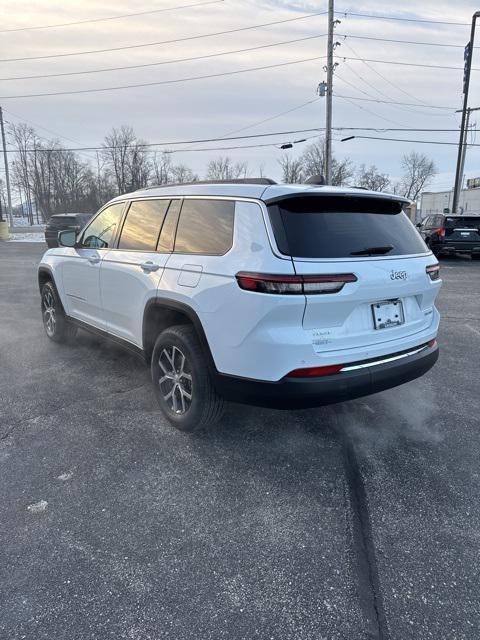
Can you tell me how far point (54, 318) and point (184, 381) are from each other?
10.2 ft

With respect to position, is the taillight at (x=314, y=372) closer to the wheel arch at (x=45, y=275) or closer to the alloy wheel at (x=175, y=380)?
the alloy wheel at (x=175, y=380)

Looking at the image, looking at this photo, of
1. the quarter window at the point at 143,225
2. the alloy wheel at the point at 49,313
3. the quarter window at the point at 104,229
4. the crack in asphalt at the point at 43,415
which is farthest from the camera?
the alloy wheel at the point at 49,313

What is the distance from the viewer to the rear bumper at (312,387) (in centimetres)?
263

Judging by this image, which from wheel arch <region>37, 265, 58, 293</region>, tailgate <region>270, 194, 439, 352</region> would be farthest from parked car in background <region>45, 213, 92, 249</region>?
tailgate <region>270, 194, 439, 352</region>

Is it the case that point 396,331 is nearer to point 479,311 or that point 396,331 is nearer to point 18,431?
point 18,431

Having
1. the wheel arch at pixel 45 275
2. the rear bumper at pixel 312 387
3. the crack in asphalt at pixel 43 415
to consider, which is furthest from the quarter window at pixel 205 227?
the wheel arch at pixel 45 275

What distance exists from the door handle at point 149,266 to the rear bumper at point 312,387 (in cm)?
111

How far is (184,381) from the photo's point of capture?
3.32 metres

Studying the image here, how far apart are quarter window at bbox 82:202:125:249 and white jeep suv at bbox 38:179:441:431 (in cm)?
63

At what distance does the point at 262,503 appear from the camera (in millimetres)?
2605

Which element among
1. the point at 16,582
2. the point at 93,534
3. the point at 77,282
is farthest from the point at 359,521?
the point at 77,282

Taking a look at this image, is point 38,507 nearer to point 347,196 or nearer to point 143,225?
point 143,225

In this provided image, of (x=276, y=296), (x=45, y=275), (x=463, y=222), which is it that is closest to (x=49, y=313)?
(x=45, y=275)

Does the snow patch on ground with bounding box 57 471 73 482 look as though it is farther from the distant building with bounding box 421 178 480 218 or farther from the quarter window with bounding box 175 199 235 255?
the distant building with bounding box 421 178 480 218
